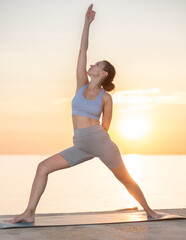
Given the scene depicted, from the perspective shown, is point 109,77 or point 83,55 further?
point 109,77

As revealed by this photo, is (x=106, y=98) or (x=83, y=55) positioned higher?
(x=83, y=55)

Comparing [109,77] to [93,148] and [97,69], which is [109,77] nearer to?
[97,69]

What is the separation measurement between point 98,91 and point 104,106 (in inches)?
7.0

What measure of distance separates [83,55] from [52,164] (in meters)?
1.23

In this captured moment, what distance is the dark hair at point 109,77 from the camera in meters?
5.70

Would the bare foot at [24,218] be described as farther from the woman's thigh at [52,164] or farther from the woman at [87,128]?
the woman's thigh at [52,164]

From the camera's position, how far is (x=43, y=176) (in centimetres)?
560

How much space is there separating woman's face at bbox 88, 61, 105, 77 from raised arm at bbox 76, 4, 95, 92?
0.27ft

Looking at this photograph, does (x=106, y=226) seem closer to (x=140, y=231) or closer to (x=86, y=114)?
(x=140, y=231)

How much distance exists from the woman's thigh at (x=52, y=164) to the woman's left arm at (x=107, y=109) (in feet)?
2.02

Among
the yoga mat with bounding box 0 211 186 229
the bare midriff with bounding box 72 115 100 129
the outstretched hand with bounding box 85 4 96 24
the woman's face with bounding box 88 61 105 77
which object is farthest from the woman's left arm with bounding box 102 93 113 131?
the yoga mat with bounding box 0 211 186 229

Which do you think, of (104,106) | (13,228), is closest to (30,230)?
(13,228)

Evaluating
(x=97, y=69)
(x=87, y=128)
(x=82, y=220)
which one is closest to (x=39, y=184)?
(x=82, y=220)

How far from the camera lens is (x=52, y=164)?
18.5ft
